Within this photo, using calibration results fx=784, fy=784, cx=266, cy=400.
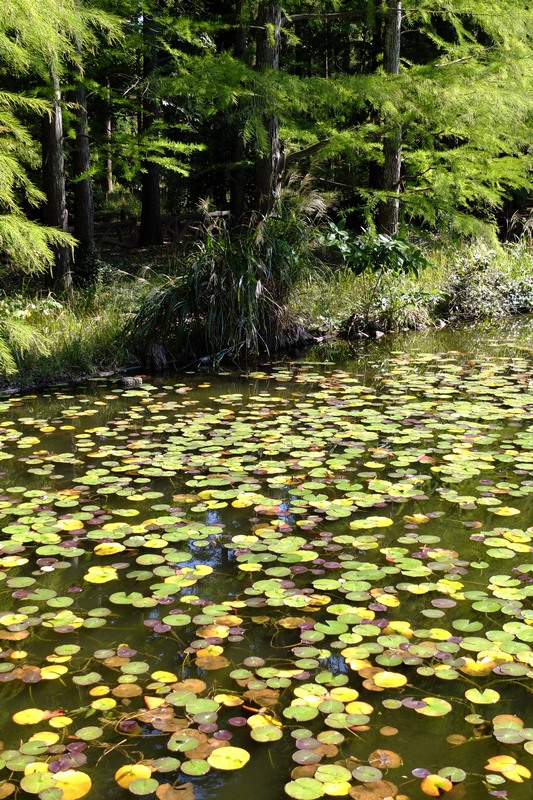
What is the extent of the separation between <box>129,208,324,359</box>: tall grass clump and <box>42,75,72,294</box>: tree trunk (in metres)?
1.74

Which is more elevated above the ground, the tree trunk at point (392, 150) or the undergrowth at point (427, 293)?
the tree trunk at point (392, 150)

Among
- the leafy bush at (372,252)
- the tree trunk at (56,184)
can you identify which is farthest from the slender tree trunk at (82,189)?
the leafy bush at (372,252)

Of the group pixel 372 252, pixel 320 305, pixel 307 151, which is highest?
pixel 307 151

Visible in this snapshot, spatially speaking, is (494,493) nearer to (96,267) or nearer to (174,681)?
(174,681)

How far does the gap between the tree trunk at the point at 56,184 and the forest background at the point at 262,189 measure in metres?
0.02

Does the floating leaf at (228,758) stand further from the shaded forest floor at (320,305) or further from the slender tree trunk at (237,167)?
the slender tree trunk at (237,167)

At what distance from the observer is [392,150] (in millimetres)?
11211

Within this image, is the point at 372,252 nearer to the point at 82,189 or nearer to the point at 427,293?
the point at 427,293

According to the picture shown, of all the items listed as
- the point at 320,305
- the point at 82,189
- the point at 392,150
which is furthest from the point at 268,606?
the point at 82,189

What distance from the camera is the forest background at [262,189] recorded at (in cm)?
759

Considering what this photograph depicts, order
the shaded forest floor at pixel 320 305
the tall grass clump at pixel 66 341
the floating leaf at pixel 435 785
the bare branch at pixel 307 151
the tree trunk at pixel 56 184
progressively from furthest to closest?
the bare branch at pixel 307 151
the tree trunk at pixel 56 184
the shaded forest floor at pixel 320 305
the tall grass clump at pixel 66 341
the floating leaf at pixel 435 785

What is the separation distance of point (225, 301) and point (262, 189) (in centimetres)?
298

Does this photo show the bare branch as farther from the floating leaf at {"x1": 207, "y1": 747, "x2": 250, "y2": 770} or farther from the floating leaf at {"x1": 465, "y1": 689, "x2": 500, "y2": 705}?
the floating leaf at {"x1": 207, "y1": 747, "x2": 250, "y2": 770}

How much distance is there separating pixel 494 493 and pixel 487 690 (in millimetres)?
1828
